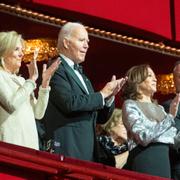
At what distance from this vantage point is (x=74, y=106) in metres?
4.93

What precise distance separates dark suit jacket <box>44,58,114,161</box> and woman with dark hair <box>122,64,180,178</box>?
0.16 meters

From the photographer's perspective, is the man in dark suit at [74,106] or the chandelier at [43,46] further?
the chandelier at [43,46]

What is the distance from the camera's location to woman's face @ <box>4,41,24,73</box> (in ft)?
16.0

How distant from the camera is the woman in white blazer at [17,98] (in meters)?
4.75

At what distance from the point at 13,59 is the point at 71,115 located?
353mm

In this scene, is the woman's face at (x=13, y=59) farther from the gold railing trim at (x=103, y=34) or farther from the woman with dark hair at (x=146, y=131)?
the gold railing trim at (x=103, y=34)

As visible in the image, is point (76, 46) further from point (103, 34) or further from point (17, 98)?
point (103, 34)

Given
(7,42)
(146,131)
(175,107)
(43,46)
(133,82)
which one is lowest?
(146,131)

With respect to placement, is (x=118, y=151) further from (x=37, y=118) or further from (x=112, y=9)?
(x=112, y=9)

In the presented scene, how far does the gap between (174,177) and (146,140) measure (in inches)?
12.9

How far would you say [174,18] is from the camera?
684cm

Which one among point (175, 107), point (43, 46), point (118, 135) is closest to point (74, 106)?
point (175, 107)

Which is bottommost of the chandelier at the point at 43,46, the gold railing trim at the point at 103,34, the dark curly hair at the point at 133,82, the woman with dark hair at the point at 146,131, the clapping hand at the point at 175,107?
the woman with dark hair at the point at 146,131

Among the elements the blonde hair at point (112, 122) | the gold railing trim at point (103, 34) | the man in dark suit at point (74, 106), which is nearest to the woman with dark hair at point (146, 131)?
the man in dark suit at point (74, 106)
